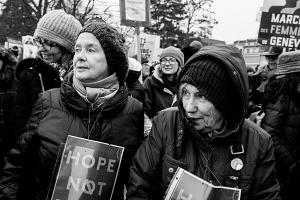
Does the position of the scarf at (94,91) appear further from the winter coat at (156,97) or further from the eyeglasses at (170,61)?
the eyeglasses at (170,61)

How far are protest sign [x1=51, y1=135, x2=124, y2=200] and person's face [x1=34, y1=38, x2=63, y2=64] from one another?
1.07 m

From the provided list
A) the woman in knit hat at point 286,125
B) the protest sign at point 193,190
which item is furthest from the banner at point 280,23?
the protest sign at point 193,190

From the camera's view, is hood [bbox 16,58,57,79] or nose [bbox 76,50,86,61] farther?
hood [bbox 16,58,57,79]

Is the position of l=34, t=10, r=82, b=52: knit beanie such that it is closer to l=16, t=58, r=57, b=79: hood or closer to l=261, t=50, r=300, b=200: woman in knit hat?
l=16, t=58, r=57, b=79: hood

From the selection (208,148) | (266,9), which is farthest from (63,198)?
(266,9)

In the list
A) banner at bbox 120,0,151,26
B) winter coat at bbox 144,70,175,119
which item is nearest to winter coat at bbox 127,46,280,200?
winter coat at bbox 144,70,175,119

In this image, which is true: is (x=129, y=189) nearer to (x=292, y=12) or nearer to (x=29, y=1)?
(x=292, y=12)

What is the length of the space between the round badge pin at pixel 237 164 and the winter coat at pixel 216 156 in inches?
0.6

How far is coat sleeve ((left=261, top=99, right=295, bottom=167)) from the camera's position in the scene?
3.89 m

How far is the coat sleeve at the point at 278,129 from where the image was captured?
12.8 ft

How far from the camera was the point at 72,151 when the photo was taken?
2125mm

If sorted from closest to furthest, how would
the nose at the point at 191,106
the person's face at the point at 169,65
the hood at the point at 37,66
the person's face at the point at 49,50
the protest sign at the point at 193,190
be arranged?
the protest sign at the point at 193,190 < the nose at the point at 191,106 < the hood at the point at 37,66 < the person's face at the point at 49,50 < the person's face at the point at 169,65

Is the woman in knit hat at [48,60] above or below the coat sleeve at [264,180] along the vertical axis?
above

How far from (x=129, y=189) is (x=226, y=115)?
65 centimetres
